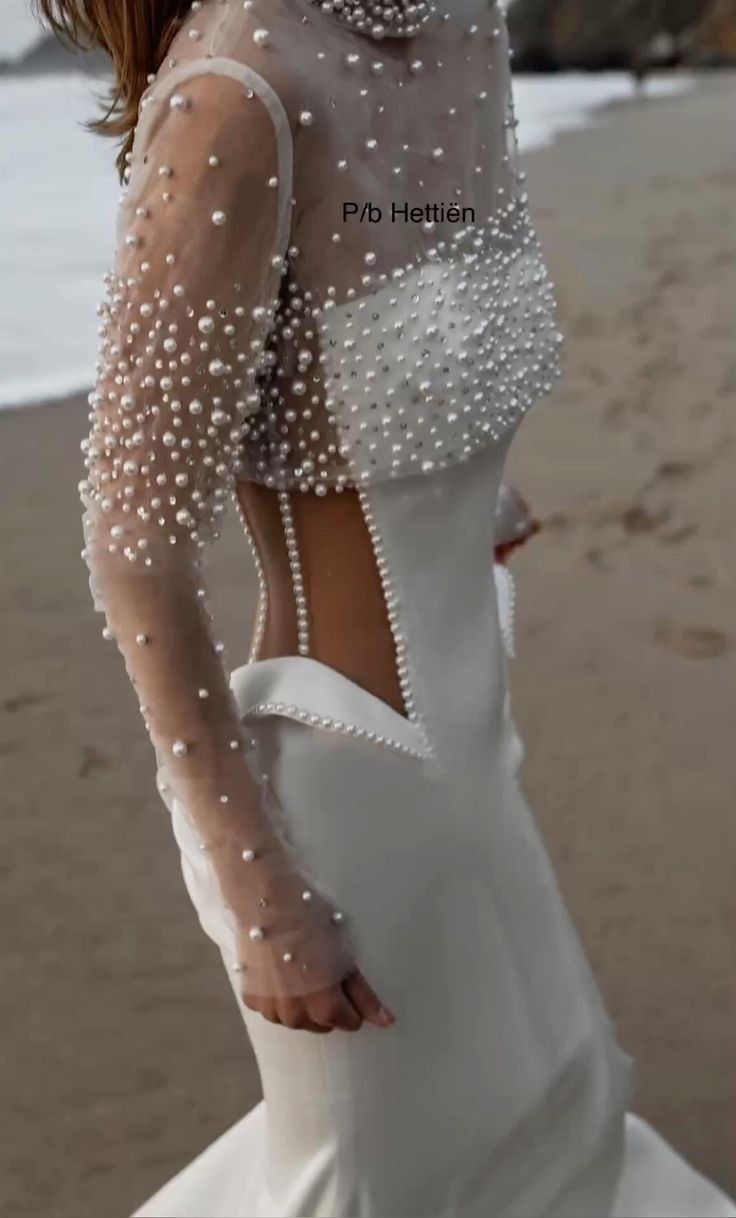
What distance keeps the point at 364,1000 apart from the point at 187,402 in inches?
11.1

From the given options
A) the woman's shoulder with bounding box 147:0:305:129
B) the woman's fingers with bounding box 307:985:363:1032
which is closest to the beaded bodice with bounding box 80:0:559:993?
the woman's shoulder with bounding box 147:0:305:129

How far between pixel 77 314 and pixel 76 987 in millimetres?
665

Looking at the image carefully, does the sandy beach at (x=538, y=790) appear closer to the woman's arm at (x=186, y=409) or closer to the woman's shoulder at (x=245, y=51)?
the woman's arm at (x=186, y=409)

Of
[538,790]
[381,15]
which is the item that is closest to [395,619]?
[381,15]

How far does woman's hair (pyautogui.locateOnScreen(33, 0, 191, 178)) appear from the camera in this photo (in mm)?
515

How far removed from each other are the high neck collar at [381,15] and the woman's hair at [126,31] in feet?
0.19

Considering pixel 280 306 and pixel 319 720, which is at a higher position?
pixel 280 306

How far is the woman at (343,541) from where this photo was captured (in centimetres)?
49

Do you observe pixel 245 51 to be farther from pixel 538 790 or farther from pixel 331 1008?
pixel 538 790

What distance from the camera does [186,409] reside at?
497mm

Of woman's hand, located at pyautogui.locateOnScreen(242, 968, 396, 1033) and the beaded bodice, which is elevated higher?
the beaded bodice

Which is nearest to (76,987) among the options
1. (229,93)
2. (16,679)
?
(16,679)

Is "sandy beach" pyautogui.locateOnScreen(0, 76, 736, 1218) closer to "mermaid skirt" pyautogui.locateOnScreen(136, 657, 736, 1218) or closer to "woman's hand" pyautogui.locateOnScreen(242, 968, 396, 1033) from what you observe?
"mermaid skirt" pyautogui.locateOnScreen(136, 657, 736, 1218)

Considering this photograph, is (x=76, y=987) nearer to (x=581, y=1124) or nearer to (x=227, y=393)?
(x=581, y=1124)
